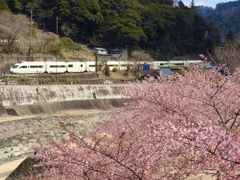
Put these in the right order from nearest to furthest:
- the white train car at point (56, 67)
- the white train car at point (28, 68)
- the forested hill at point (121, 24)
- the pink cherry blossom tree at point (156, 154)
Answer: the pink cherry blossom tree at point (156, 154)
the white train car at point (28, 68)
the white train car at point (56, 67)
the forested hill at point (121, 24)

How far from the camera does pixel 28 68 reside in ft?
113

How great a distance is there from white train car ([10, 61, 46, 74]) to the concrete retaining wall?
22.1 feet

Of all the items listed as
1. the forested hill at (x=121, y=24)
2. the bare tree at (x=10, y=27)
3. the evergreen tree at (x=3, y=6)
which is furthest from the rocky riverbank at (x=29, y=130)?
the evergreen tree at (x=3, y=6)

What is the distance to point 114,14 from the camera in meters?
53.1

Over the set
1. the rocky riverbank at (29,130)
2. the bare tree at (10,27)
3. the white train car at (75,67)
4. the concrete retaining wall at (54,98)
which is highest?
the bare tree at (10,27)

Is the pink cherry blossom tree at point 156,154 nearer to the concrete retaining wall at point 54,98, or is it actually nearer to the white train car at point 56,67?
the concrete retaining wall at point 54,98

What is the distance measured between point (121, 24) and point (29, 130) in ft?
107

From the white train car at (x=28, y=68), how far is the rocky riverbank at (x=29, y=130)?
421 inches

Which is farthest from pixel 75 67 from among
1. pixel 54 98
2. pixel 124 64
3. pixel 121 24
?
pixel 121 24

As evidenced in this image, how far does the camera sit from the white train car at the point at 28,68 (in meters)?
33.5

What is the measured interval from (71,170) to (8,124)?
1740 centimetres

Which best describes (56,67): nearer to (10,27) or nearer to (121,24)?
(10,27)

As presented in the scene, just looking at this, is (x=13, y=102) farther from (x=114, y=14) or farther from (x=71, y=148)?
(x=114, y=14)

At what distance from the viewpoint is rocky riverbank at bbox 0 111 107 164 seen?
50.3ft
